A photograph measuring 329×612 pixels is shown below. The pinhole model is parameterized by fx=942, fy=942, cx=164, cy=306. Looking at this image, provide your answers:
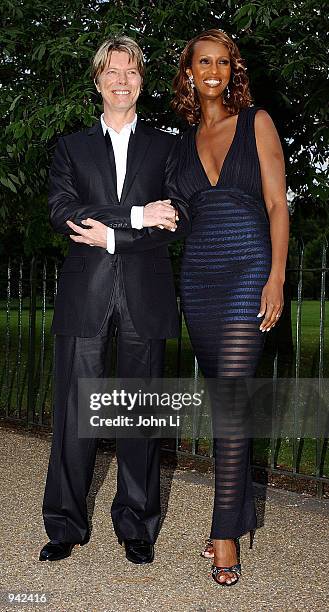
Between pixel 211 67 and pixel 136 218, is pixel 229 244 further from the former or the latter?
pixel 211 67

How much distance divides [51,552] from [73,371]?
0.87 meters

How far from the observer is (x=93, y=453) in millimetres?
4488

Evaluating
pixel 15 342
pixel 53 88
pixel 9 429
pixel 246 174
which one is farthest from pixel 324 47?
pixel 15 342

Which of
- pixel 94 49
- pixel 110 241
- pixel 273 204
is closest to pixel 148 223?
pixel 110 241

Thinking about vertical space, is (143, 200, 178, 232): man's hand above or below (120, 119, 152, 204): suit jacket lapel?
below

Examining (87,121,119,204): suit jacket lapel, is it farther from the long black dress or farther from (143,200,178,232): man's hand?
the long black dress

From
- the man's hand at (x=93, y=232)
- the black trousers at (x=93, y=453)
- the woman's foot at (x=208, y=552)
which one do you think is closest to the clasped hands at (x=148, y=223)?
the man's hand at (x=93, y=232)

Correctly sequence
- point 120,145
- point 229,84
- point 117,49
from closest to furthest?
point 229,84, point 117,49, point 120,145

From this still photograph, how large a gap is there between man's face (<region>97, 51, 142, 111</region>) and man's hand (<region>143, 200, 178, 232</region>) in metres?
0.49

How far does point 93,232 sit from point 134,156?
41 centimetres

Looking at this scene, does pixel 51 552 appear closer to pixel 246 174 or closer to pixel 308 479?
pixel 246 174

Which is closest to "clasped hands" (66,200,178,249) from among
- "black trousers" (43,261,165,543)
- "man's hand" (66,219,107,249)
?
"man's hand" (66,219,107,249)

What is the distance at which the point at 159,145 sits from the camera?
4348 mm

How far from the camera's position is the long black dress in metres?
4.00
